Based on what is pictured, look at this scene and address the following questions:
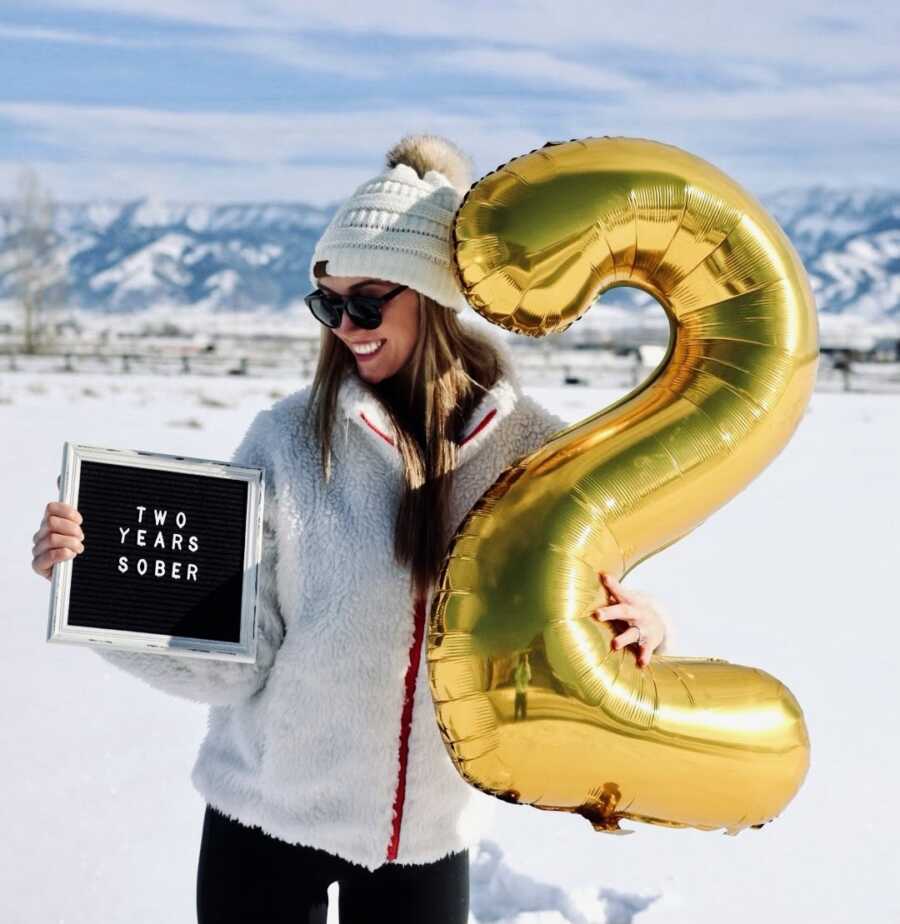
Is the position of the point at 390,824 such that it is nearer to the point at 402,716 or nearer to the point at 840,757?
the point at 402,716

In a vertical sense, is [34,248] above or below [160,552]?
above

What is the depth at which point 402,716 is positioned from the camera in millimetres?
1815

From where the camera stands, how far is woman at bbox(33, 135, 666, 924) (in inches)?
69.9

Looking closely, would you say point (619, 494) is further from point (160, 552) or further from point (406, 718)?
point (160, 552)

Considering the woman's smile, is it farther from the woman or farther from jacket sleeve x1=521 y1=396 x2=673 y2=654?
jacket sleeve x1=521 y1=396 x2=673 y2=654

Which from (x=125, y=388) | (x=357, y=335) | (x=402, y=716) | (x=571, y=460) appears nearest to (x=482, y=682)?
(x=402, y=716)

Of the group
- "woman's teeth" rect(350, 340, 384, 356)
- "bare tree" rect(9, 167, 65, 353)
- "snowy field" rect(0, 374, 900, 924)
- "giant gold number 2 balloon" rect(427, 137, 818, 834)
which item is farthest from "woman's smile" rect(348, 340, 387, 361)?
"bare tree" rect(9, 167, 65, 353)

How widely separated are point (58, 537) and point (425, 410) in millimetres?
504

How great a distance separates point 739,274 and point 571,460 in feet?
1.09

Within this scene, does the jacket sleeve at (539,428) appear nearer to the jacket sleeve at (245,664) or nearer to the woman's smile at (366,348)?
the woman's smile at (366,348)

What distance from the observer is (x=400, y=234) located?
5.73 ft

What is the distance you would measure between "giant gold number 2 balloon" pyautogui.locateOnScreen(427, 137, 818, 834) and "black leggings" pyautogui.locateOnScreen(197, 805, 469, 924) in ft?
0.84

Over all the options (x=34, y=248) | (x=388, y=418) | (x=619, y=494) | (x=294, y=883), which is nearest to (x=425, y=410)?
(x=388, y=418)

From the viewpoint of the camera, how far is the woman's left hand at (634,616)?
1732 millimetres
